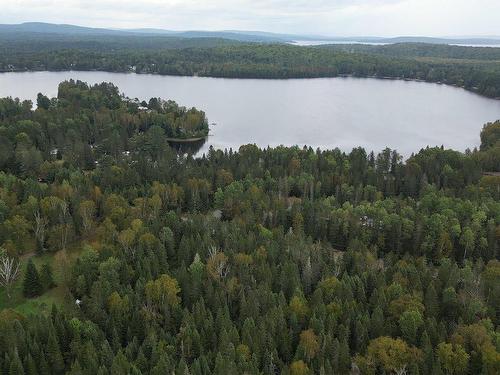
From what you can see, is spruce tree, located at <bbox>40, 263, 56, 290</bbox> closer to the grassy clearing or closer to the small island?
the grassy clearing

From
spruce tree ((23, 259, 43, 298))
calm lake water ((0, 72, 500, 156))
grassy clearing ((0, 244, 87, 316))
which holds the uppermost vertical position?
calm lake water ((0, 72, 500, 156))

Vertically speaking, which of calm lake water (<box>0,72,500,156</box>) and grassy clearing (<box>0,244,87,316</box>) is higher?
calm lake water (<box>0,72,500,156</box>)

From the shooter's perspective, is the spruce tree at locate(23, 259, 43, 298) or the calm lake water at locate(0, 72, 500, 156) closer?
the spruce tree at locate(23, 259, 43, 298)

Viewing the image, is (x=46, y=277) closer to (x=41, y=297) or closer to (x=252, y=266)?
(x=41, y=297)

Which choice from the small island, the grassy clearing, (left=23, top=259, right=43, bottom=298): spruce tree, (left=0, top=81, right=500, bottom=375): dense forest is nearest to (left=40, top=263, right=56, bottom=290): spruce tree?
(left=0, top=81, right=500, bottom=375): dense forest

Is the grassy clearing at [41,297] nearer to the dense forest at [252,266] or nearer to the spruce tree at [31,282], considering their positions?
the dense forest at [252,266]

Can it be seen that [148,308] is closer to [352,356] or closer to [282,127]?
[352,356]

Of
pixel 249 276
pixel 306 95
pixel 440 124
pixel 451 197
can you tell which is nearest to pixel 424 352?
pixel 249 276
